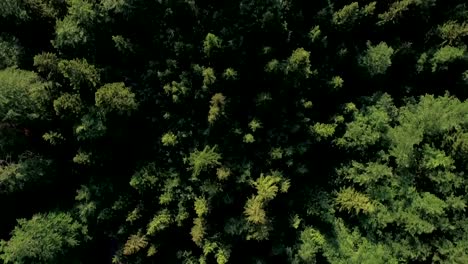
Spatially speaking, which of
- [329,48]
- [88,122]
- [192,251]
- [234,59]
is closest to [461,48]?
[329,48]

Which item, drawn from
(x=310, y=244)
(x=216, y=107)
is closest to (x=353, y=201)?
(x=310, y=244)

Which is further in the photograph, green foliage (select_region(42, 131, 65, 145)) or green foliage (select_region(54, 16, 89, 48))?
green foliage (select_region(42, 131, 65, 145))

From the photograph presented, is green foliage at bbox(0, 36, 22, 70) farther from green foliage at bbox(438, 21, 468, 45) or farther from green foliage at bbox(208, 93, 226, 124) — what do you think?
green foliage at bbox(438, 21, 468, 45)

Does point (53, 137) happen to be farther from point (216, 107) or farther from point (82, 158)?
point (216, 107)

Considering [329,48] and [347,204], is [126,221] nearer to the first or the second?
[347,204]

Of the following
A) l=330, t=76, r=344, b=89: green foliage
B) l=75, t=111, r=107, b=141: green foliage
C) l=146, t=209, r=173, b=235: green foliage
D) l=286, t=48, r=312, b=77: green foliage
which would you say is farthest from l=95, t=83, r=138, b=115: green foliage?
l=330, t=76, r=344, b=89: green foliage

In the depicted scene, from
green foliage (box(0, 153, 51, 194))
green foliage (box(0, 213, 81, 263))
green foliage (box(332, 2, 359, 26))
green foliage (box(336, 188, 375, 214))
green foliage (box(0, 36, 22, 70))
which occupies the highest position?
green foliage (box(0, 36, 22, 70))
